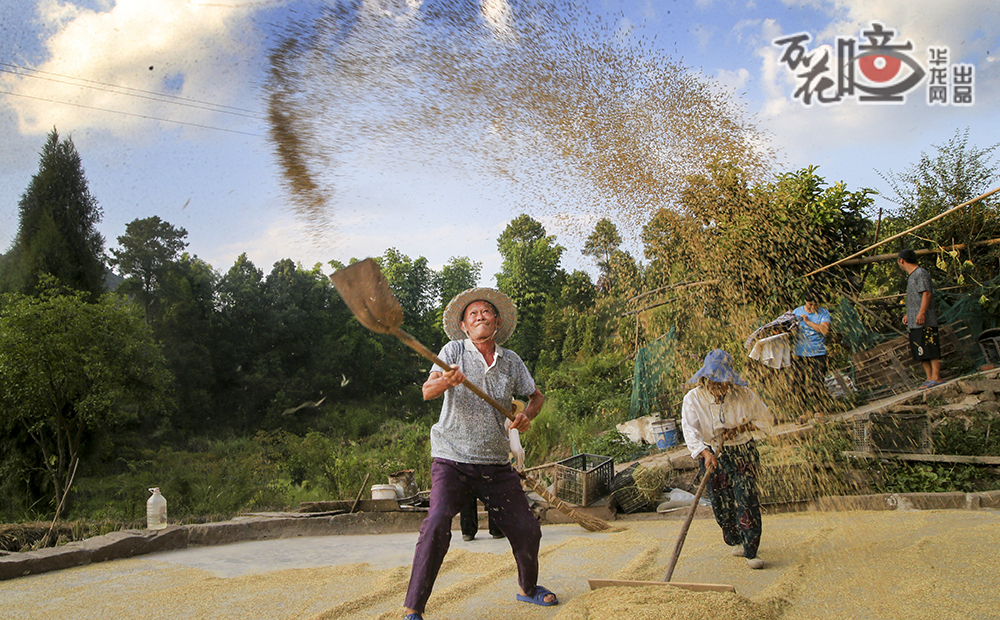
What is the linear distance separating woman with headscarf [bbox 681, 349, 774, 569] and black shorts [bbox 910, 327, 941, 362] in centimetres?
380

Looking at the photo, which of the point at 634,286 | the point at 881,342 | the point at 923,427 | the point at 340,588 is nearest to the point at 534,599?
the point at 340,588

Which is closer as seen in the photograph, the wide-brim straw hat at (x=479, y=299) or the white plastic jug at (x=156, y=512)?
the wide-brim straw hat at (x=479, y=299)

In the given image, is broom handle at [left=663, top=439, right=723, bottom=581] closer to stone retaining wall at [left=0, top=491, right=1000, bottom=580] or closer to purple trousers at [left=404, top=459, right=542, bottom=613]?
purple trousers at [left=404, top=459, right=542, bottom=613]

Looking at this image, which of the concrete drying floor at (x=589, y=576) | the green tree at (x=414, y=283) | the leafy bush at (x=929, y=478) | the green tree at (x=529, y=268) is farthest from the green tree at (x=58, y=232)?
the leafy bush at (x=929, y=478)

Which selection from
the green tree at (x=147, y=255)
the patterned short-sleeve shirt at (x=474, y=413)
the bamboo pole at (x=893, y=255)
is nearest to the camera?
the patterned short-sleeve shirt at (x=474, y=413)

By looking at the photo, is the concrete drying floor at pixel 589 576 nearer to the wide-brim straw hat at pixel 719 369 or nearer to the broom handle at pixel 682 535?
the broom handle at pixel 682 535

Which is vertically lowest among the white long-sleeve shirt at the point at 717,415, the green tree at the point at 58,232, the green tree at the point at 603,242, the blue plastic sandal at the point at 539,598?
the blue plastic sandal at the point at 539,598

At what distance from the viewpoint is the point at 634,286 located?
8922 millimetres

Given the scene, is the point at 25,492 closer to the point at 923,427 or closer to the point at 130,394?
the point at 130,394

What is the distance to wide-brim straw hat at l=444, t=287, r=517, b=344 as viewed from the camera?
3270mm

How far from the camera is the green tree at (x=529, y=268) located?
15.1m

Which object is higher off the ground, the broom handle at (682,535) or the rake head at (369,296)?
the rake head at (369,296)

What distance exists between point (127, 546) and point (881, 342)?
27.2 feet

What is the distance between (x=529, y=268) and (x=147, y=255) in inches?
521
